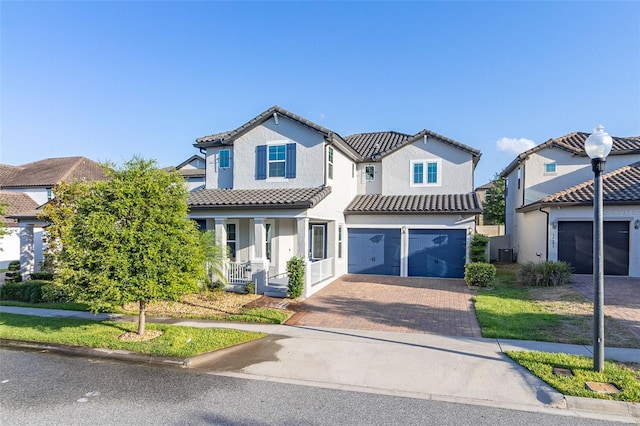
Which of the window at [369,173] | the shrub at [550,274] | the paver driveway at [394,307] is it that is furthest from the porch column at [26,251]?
the shrub at [550,274]

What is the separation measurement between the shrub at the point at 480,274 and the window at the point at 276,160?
8.96m

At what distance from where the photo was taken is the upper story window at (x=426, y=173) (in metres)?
19.3

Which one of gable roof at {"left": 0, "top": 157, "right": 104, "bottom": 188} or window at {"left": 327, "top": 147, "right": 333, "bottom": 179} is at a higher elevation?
gable roof at {"left": 0, "top": 157, "right": 104, "bottom": 188}

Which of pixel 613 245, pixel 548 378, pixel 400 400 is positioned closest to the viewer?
pixel 400 400

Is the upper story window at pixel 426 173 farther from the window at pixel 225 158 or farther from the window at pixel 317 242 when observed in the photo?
the window at pixel 225 158

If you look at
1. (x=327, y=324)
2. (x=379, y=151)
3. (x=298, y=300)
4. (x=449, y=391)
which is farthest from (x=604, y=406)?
(x=379, y=151)

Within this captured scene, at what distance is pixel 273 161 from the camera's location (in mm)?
15836

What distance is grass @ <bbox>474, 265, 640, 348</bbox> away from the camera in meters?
8.39

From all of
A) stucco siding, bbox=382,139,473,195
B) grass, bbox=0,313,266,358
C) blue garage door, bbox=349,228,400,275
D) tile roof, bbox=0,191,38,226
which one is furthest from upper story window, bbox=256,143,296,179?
tile roof, bbox=0,191,38,226

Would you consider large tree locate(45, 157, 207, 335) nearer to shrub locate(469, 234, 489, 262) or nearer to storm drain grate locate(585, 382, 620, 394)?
storm drain grate locate(585, 382, 620, 394)

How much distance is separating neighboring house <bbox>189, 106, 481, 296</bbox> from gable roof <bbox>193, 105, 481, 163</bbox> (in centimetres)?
6

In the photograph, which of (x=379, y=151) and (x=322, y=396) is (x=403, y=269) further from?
(x=322, y=396)

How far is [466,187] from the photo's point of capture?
18781mm

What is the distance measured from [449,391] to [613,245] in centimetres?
1486
